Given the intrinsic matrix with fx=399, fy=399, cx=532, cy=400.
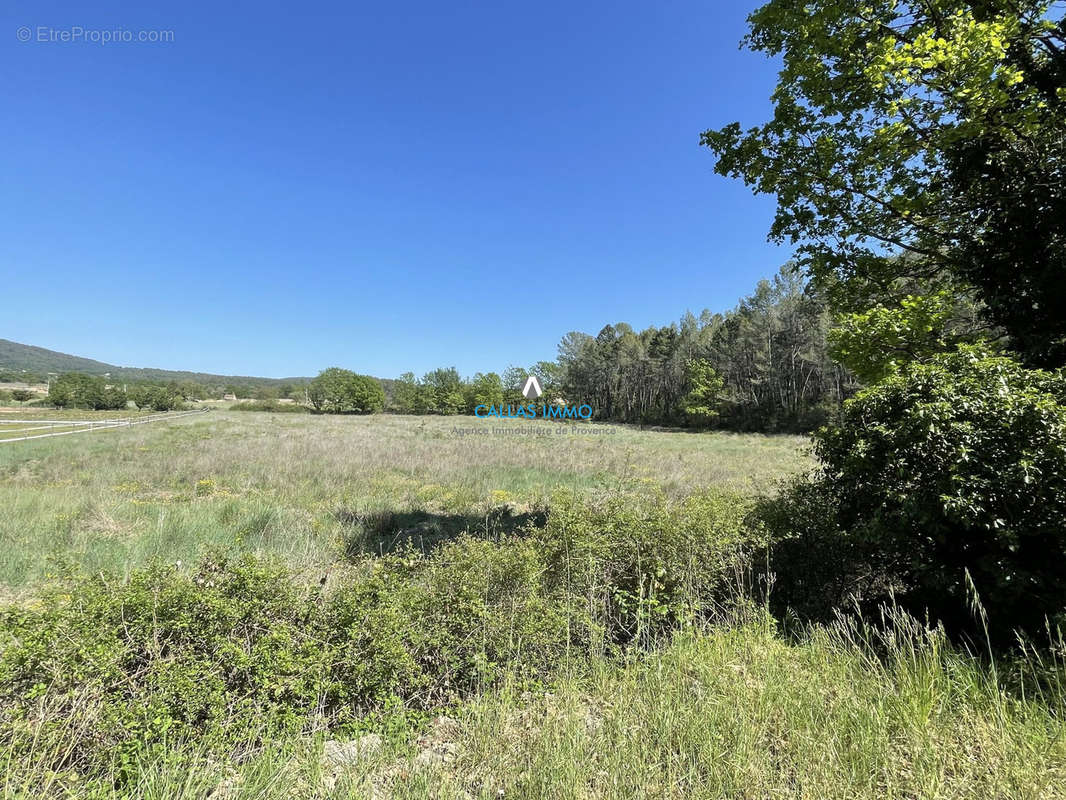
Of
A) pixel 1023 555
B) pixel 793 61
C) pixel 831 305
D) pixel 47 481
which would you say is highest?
pixel 793 61

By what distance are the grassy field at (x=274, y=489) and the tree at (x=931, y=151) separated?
450 centimetres

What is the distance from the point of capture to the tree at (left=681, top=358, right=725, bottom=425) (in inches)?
1864

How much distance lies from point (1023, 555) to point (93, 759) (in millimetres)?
6502

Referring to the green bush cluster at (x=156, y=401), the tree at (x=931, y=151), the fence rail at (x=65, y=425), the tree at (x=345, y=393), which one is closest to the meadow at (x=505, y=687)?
the tree at (x=931, y=151)

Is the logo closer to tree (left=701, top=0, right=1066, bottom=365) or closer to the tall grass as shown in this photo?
tree (left=701, top=0, right=1066, bottom=365)

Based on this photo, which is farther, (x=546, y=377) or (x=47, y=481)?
(x=546, y=377)

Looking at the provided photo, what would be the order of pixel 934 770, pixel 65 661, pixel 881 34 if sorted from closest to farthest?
pixel 934 770 → pixel 65 661 → pixel 881 34

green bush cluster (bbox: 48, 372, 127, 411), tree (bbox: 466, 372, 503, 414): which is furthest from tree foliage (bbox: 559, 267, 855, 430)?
green bush cluster (bbox: 48, 372, 127, 411)

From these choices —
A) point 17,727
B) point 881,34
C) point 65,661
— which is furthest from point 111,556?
point 881,34

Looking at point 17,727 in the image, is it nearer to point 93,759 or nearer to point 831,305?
point 93,759

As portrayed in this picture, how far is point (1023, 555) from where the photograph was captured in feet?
10.7

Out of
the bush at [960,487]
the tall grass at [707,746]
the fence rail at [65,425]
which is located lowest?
the fence rail at [65,425]

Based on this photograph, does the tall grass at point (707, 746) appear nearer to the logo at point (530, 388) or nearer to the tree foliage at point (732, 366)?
the tree foliage at point (732, 366)

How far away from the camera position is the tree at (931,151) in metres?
4.64
